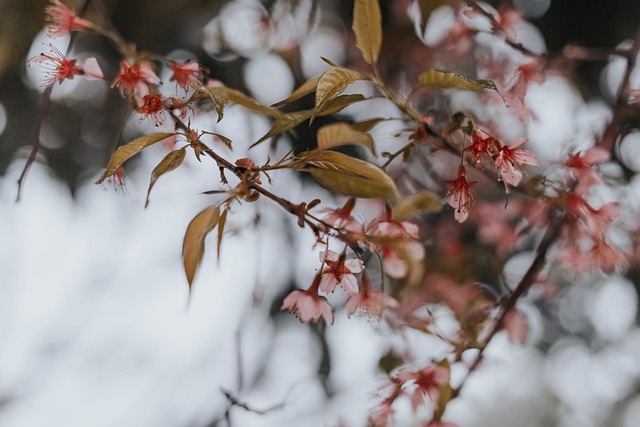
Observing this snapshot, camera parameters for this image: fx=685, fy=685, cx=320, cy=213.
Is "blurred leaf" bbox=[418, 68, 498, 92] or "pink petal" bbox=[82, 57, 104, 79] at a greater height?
"blurred leaf" bbox=[418, 68, 498, 92]

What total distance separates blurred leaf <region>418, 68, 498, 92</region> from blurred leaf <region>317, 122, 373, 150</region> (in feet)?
0.19

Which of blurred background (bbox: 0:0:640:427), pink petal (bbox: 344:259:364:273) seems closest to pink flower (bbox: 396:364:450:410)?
pink petal (bbox: 344:259:364:273)

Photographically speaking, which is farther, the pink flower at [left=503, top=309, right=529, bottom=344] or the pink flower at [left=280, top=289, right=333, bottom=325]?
the pink flower at [left=503, top=309, right=529, bottom=344]

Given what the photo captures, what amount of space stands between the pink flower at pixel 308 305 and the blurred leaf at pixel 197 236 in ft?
0.21

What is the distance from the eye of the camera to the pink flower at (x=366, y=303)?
0.46 metres

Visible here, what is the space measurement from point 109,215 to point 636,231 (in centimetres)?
69

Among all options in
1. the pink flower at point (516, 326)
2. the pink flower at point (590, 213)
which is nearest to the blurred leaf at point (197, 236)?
the pink flower at point (590, 213)

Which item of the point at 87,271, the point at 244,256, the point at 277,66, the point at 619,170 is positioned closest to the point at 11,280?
the point at 87,271

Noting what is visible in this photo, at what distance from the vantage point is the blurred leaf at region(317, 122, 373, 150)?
376 millimetres

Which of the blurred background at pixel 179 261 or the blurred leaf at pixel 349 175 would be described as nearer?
the blurred leaf at pixel 349 175

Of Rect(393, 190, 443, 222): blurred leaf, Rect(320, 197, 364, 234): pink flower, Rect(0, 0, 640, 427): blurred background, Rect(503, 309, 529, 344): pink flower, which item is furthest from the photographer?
Rect(0, 0, 640, 427): blurred background

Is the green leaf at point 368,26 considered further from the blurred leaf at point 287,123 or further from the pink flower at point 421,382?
the pink flower at point 421,382

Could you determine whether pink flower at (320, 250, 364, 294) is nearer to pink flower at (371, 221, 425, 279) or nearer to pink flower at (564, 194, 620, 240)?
pink flower at (371, 221, 425, 279)

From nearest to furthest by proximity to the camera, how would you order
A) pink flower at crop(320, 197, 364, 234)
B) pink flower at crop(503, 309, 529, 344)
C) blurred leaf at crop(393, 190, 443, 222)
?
blurred leaf at crop(393, 190, 443, 222) → pink flower at crop(320, 197, 364, 234) → pink flower at crop(503, 309, 529, 344)
